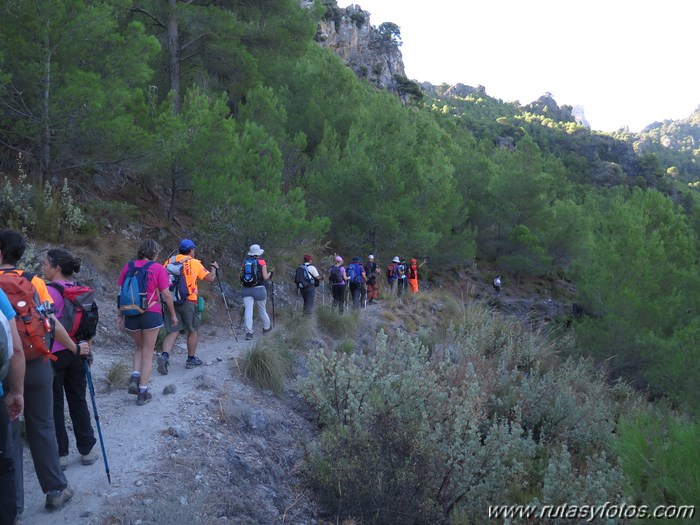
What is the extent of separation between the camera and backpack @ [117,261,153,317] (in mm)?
4883

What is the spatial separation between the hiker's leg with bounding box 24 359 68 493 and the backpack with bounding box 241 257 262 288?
5.11 metres

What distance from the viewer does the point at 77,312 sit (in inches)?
148

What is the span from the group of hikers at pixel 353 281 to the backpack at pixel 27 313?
22.6ft

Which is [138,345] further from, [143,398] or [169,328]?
[169,328]

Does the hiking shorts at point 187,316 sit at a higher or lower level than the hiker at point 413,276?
higher

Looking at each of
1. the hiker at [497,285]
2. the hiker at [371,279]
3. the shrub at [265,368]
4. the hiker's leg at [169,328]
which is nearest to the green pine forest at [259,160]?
the hiker at [371,279]

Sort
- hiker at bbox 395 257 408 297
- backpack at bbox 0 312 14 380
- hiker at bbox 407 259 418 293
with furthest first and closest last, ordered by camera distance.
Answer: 1. hiker at bbox 407 259 418 293
2. hiker at bbox 395 257 408 297
3. backpack at bbox 0 312 14 380

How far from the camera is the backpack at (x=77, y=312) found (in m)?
3.71

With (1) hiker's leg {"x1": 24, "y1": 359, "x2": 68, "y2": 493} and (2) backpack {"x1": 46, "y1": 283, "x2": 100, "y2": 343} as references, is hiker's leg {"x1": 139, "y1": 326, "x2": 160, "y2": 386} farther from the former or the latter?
(1) hiker's leg {"x1": 24, "y1": 359, "x2": 68, "y2": 493}

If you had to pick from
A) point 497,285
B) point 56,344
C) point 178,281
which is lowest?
point 497,285

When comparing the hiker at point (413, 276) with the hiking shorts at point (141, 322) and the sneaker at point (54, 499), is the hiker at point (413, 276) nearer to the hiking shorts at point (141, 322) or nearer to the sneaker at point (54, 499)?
the hiking shorts at point (141, 322)

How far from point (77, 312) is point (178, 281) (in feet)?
8.17

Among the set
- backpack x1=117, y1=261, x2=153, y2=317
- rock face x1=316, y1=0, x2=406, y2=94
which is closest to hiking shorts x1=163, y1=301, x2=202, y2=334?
backpack x1=117, y1=261, x2=153, y2=317

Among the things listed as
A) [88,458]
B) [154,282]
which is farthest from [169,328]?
[88,458]
